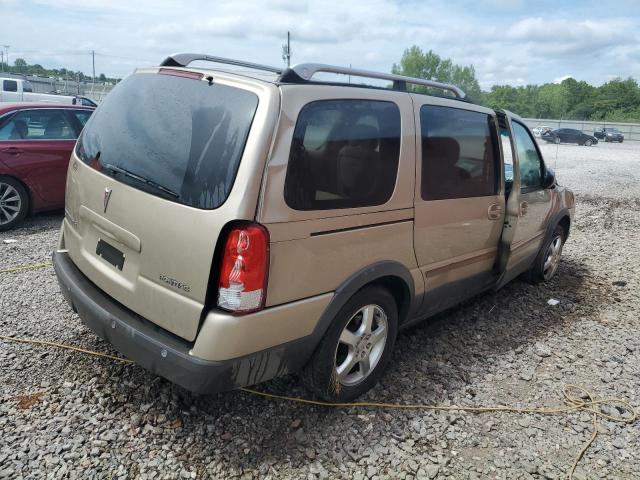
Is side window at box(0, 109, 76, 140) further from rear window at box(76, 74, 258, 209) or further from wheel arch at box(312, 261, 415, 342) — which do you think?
wheel arch at box(312, 261, 415, 342)

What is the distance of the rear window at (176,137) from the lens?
249 centimetres

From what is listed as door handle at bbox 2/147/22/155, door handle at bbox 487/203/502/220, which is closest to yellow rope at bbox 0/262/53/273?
door handle at bbox 2/147/22/155

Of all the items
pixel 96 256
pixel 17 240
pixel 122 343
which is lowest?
pixel 17 240

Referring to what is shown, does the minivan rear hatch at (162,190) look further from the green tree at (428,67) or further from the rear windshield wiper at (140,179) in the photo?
the green tree at (428,67)

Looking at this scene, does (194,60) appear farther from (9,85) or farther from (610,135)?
(610,135)

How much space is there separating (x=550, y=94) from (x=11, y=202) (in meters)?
116

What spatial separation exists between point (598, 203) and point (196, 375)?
10.6m

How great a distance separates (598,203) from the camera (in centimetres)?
1086

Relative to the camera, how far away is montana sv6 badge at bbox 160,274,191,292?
249 cm

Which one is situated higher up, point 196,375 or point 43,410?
point 196,375

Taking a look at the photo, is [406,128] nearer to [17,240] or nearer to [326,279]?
[326,279]

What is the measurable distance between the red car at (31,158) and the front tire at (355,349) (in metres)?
5.52

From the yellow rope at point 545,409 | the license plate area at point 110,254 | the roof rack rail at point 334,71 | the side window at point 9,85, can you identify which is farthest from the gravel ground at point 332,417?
the side window at point 9,85

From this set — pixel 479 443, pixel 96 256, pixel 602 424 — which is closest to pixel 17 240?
pixel 96 256
